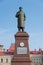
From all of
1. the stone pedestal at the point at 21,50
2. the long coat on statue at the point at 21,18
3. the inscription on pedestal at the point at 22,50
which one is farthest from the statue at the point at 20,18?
the inscription on pedestal at the point at 22,50

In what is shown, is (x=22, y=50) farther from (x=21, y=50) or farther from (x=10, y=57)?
(x=10, y=57)

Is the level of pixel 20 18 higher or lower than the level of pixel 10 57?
lower

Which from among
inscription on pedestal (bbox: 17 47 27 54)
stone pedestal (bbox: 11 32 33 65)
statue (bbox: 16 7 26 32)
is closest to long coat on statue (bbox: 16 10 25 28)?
statue (bbox: 16 7 26 32)

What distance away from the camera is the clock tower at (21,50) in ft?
106

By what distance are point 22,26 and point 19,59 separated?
12.1 feet

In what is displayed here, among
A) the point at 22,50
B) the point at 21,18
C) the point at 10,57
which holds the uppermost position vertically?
the point at 10,57

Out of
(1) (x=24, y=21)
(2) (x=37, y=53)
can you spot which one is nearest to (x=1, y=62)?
(2) (x=37, y=53)

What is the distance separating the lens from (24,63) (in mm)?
32312

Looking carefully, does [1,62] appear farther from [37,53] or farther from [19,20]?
[19,20]

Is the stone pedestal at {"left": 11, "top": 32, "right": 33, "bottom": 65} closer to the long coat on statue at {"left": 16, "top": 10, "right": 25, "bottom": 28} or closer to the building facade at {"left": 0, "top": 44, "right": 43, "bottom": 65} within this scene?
the long coat on statue at {"left": 16, "top": 10, "right": 25, "bottom": 28}

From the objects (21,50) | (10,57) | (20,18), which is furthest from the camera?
(10,57)

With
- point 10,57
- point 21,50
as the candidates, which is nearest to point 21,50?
point 21,50

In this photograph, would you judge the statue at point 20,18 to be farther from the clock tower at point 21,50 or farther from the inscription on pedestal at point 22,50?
the inscription on pedestal at point 22,50

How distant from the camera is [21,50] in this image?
32.7 meters
